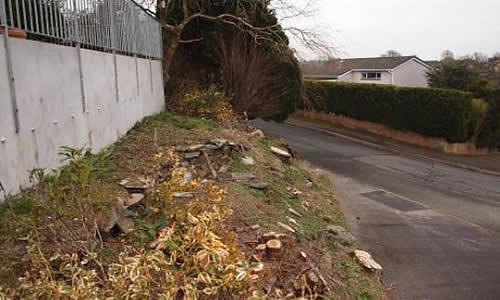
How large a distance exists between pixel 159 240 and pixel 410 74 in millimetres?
38993

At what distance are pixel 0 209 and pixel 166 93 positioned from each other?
9466 millimetres

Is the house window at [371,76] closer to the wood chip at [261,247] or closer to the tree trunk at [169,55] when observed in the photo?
the tree trunk at [169,55]

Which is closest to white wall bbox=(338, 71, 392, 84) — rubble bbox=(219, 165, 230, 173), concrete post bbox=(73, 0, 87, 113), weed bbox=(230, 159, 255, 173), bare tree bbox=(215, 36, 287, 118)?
bare tree bbox=(215, 36, 287, 118)

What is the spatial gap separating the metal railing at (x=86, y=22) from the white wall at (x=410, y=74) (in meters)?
31.0

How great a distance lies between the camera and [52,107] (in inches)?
175

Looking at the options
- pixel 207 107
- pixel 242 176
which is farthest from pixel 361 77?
pixel 242 176

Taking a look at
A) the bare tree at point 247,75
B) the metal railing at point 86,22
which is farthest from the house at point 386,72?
the metal railing at point 86,22

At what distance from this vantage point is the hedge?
18309 millimetres

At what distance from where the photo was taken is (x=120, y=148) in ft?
21.1

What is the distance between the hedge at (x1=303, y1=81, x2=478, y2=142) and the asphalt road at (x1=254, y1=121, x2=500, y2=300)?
3.06m

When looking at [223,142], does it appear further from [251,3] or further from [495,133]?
[495,133]

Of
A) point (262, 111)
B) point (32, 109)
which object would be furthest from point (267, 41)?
point (32, 109)

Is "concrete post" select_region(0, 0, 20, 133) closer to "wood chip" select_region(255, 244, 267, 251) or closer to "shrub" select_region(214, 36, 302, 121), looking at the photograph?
"wood chip" select_region(255, 244, 267, 251)

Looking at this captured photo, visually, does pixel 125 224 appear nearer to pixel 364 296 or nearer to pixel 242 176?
pixel 364 296
